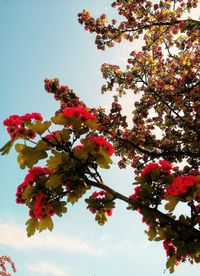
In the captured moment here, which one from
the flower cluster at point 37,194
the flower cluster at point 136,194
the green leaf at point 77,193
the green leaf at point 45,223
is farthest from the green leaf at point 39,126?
the flower cluster at point 136,194

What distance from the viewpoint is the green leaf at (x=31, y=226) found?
4605mm

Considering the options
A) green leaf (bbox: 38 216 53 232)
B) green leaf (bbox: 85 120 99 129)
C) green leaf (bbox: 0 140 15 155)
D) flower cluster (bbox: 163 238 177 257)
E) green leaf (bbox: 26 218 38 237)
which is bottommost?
green leaf (bbox: 26 218 38 237)

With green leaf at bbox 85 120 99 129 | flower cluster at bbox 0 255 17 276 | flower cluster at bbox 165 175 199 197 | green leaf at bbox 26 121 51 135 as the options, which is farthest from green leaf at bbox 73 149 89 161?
flower cluster at bbox 0 255 17 276

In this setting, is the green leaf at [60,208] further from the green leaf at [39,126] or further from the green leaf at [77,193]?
the green leaf at [39,126]

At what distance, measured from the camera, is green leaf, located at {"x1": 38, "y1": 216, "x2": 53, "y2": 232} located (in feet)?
15.2

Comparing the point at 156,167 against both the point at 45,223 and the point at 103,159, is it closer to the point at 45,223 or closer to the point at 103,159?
the point at 103,159

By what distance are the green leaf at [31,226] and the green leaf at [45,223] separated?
0.06 metres

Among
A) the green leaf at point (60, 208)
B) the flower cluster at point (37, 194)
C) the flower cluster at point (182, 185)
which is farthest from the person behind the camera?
the green leaf at point (60, 208)

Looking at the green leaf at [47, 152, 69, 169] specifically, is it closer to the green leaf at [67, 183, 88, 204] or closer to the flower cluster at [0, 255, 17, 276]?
the green leaf at [67, 183, 88, 204]

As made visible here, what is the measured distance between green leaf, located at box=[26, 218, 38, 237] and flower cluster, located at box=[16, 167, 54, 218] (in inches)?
3.2

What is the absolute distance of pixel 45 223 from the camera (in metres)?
4.63

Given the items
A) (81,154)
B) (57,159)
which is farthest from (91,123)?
(57,159)

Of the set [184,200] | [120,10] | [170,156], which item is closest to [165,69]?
[120,10]

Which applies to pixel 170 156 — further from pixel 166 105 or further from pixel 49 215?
pixel 49 215
